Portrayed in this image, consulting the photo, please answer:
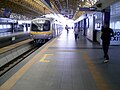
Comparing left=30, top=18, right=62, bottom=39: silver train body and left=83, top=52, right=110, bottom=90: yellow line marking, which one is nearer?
left=83, top=52, right=110, bottom=90: yellow line marking

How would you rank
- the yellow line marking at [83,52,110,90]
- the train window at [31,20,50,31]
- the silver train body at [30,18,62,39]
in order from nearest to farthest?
the yellow line marking at [83,52,110,90] → the silver train body at [30,18,62,39] → the train window at [31,20,50,31]

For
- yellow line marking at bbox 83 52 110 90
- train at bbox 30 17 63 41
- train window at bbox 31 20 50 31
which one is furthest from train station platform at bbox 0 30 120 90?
train window at bbox 31 20 50 31

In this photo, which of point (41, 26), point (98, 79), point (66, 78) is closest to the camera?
point (98, 79)

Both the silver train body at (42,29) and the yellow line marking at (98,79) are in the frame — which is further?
the silver train body at (42,29)

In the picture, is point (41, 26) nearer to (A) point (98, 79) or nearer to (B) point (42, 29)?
(B) point (42, 29)

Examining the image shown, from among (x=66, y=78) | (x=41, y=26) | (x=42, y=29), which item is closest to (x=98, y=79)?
(x=66, y=78)

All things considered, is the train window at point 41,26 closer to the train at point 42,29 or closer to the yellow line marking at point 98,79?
the train at point 42,29

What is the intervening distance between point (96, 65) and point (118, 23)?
9415mm

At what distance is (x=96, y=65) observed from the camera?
1004 cm

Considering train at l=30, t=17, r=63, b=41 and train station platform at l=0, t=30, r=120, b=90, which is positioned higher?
train at l=30, t=17, r=63, b=41

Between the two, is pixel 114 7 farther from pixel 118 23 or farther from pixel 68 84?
pixel 68 84

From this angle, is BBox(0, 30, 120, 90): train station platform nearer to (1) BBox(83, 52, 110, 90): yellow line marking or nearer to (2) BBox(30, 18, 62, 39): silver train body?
(1) BBox(83, 52, 110, 90): yellow line marking

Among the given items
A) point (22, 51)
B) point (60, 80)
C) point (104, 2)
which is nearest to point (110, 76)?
point (60, 80)

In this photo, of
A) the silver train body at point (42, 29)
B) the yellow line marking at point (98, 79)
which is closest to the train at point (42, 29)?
the silver train body at point (42, 29)
